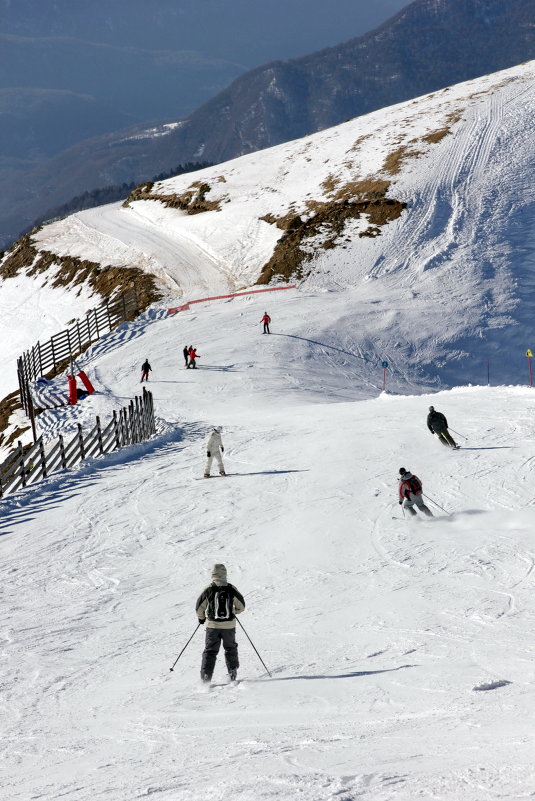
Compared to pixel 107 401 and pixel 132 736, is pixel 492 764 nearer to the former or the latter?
pixel 132 736

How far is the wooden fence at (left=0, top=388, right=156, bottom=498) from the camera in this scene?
890 inches

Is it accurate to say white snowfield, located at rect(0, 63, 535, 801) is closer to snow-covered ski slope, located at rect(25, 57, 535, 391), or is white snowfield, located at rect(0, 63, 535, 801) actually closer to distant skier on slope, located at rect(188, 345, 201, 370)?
snow-covered ski slope, located at rect(25, 57, 535, 391)

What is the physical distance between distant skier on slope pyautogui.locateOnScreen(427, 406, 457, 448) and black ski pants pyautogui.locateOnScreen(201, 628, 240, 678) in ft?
36.9

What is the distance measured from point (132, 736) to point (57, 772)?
0.95 meters

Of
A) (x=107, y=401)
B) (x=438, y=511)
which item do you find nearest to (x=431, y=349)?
(x=107, y=401)

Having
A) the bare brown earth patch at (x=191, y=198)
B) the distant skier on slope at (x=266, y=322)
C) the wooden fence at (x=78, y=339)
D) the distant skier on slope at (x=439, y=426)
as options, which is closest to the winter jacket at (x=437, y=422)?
the distant skier on slope at (x=439, y=426)

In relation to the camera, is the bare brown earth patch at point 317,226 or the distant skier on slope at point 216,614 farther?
the bare brown earth patch at point 317,226

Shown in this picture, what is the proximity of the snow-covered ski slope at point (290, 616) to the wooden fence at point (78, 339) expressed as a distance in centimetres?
2106

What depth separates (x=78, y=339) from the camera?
47.3 metres

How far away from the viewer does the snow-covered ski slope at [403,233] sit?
43438 mm

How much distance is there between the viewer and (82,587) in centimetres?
1466

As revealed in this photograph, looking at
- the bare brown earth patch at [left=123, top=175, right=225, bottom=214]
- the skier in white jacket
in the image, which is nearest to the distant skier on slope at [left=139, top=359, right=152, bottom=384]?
the skier in white jacket

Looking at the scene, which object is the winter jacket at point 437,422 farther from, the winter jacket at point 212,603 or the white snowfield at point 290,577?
the winter jacket at point 212,603

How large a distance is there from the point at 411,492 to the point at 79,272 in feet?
182
